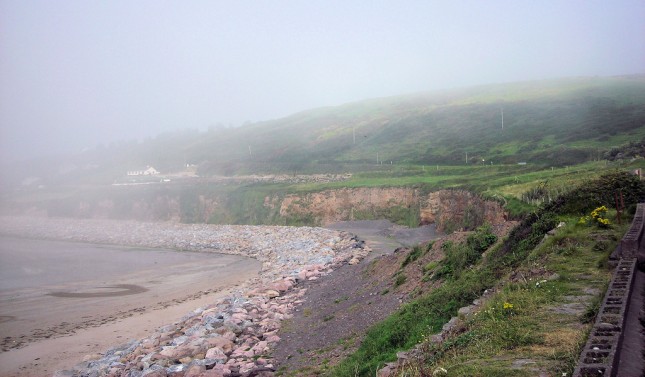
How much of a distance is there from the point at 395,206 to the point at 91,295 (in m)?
32.9

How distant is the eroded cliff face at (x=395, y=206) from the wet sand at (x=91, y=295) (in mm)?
17096

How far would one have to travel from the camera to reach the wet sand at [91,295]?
2153 cm

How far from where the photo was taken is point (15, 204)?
11194 cm

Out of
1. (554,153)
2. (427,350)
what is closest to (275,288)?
(427,350)

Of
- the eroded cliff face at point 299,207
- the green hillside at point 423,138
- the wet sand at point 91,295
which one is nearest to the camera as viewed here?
the wet sand at point 91,295

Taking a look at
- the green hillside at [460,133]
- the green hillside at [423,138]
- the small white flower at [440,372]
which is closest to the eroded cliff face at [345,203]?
the green hillside at [423,138]

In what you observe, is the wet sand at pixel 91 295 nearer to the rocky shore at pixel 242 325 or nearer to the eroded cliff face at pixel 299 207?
the rocky shore at pixel 242 325

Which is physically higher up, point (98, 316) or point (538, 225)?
point (538, 225)

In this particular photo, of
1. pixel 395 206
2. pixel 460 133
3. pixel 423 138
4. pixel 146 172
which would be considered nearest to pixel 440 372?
pixel 395 206

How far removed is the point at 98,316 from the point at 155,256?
77.2 feet

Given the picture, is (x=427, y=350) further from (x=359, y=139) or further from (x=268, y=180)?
(x=359, y=139)

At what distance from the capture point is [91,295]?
3275 centimetres

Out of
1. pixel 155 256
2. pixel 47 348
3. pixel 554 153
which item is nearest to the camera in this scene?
pixel 47 348

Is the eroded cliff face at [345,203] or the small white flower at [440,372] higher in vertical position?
the small white flower at [440,372]
